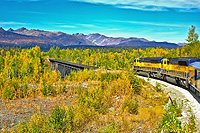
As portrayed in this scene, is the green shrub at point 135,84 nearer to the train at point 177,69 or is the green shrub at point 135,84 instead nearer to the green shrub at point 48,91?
the train at point 177,69

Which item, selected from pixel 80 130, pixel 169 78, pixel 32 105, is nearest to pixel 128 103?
pixel 80 130

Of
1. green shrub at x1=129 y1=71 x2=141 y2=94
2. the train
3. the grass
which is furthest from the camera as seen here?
the train

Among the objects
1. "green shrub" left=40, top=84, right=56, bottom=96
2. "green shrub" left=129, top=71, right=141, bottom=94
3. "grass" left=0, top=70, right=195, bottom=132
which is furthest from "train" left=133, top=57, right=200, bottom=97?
"green shrub" left=40, top=84, right=56, bottom=96

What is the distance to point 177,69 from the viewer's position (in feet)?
63.0

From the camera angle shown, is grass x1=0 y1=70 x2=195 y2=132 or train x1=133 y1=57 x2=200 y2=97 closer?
grass x1=0 y1=70 x2=195 y2=132

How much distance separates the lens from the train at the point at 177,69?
1383 cm

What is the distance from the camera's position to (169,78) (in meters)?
20.9

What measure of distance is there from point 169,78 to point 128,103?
12.2m

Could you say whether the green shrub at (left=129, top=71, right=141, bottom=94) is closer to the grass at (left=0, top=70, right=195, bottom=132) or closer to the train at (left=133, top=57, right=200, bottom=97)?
the grass at (left=0, top=70, right=195, bottom=132)

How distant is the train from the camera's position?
1383 cm

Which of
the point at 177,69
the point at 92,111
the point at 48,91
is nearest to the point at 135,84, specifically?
the point at 92,111

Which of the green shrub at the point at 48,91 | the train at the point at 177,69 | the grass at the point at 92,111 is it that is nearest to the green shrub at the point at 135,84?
the grass at the point at 92,111

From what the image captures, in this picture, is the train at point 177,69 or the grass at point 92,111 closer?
the grass at point 92,111

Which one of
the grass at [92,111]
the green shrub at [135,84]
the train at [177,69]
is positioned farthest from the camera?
the train at [177,69]
